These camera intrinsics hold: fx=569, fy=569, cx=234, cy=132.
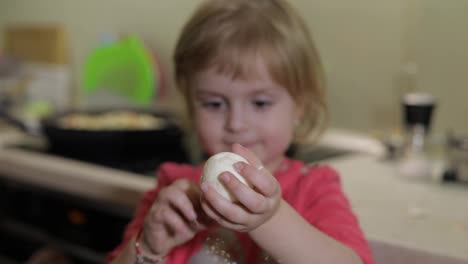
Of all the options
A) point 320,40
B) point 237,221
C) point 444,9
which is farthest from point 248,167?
point 320,40

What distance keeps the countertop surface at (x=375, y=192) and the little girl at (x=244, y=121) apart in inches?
3.9

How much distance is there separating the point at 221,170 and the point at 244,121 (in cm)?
20

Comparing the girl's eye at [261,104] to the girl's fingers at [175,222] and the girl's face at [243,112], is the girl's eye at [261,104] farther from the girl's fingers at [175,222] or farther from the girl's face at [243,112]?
the girl's fingers at [175,222]

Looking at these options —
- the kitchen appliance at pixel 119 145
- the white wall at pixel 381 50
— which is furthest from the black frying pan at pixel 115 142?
the white wall at pixel 381 50

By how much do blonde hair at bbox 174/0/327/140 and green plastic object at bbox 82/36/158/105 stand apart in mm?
988

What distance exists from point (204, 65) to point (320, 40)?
0.79 metres

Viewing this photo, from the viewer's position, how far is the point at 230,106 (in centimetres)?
73

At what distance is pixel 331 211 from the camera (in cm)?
69

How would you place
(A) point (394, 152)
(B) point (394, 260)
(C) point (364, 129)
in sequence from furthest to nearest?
(C) point (364, 129)
(A) point (394, 152)
(B) point (394, 260)

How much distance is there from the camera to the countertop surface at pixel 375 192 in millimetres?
743

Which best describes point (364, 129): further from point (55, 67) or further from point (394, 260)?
point (55, 67)

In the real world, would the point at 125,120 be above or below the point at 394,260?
below

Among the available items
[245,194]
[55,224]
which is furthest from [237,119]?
[55,224]

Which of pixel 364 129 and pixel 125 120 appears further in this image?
pixel 125 120
